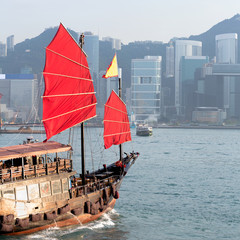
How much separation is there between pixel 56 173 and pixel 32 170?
1.13 m

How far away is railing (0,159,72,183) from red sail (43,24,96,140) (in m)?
1.80

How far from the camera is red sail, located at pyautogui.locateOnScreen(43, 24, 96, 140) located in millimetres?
23938

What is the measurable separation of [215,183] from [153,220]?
14.3m

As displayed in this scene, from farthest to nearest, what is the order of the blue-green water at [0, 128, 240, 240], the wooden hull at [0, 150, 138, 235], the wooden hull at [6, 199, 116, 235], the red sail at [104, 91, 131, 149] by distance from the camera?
the red sail at [104, 91, 131, 149]
the blue-green water at [0, 128, 240, 240]
the wooden hull at [6, 199, 116, 235]
the wooden hull at [0, 150, 138, 235]

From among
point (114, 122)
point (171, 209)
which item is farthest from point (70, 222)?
point (114, 122)

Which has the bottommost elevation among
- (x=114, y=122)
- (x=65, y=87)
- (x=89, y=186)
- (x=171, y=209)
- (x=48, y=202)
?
(x=171, y=209)

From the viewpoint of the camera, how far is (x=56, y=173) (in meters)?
21.8

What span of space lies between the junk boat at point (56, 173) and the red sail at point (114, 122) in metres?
3.47

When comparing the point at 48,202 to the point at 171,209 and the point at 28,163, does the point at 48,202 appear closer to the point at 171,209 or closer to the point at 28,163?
the point at 28,163

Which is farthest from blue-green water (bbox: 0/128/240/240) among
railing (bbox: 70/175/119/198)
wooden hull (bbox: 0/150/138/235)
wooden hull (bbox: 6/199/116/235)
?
railing (bbox: 70/175/119/198)

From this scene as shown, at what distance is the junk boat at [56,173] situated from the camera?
20.0 meters

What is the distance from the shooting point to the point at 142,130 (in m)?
123

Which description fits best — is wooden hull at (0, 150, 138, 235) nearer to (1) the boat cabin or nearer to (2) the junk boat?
(2) the junk boat

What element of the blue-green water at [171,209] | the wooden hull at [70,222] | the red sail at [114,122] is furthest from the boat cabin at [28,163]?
the red sail at [114,122]
